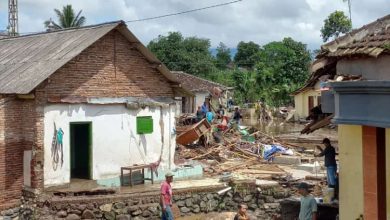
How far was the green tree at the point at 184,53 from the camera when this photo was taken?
Answer: 64875 millimetres

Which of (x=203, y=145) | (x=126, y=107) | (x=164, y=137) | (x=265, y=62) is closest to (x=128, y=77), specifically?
(x=126, y=107)

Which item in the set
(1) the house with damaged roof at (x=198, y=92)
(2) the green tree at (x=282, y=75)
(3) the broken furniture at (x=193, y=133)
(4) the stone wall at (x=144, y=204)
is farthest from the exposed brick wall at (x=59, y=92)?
(2) the green tree at (x=282, y=75)

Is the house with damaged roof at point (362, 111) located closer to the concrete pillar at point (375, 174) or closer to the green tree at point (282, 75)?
the concrete pillar at point (375, 174)

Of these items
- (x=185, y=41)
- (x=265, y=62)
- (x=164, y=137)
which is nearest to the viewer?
(x=164, y=137)

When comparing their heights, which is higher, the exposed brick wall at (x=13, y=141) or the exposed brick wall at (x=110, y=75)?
the exposed brick wall at (x=110, y=75)

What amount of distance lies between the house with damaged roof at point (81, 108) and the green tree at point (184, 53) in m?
44.7

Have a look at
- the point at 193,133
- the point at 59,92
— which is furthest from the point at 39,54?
the point at 193,133

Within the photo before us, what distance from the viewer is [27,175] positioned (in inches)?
651

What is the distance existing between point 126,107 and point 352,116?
1214cm

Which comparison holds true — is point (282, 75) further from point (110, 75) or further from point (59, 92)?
point (59, 92)

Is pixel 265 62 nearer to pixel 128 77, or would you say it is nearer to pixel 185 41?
pixel 185 41

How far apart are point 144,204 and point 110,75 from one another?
4440mm

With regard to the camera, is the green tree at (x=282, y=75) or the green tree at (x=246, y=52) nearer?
the green tree at (x=282, y=75)

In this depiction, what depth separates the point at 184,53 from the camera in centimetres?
6544
